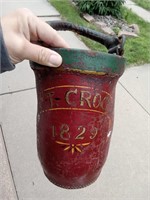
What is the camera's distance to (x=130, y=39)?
3684 millimetres

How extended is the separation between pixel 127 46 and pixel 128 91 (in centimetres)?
88

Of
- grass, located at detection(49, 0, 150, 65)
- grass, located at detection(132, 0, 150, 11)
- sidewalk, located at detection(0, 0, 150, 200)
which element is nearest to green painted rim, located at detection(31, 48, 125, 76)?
sidewalk, located at detection(0, 0, 150, 200)

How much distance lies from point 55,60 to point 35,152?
1.20 meters

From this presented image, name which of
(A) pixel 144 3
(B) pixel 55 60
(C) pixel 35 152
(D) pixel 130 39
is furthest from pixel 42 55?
(A) pixel 144 3

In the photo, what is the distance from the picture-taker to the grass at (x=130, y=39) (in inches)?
128

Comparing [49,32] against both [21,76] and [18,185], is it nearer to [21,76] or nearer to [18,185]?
[18,185]

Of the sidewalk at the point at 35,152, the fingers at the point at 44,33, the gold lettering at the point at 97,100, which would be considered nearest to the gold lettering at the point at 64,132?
the gold lettering at the point at 97,100

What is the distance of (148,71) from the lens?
309cm

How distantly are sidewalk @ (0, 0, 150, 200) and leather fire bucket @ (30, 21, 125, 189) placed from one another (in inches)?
29.4

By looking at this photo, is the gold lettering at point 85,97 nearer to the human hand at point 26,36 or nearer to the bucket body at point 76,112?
the bucket body at point 76,112

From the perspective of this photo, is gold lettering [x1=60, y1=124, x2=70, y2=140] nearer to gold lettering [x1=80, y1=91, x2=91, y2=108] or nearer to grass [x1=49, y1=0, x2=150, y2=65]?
gold lettering [x1=80, y1=91, x2=91, y2=108]

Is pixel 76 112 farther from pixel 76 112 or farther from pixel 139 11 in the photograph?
pixel 139 11

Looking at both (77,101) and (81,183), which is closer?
(77,101)

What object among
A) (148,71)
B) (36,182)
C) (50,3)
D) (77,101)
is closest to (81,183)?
(77,101)
